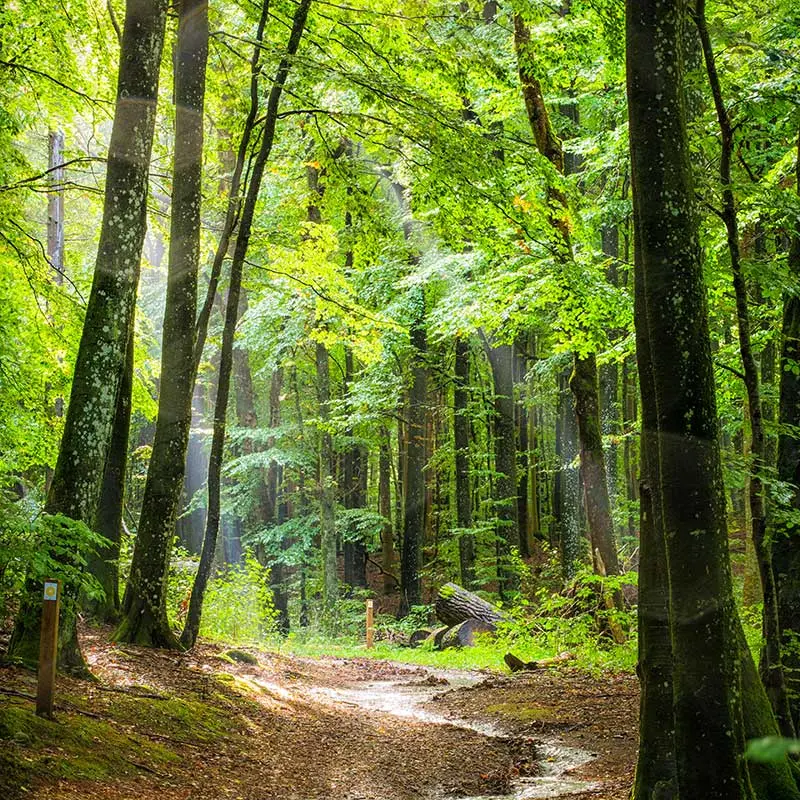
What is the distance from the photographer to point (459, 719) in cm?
963

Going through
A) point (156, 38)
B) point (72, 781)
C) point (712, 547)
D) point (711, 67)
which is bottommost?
point (72, 781)

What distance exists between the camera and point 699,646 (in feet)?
12.6

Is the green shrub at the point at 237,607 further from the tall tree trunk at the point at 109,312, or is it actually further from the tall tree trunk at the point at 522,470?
the tall tree trunk at the point at 522,470

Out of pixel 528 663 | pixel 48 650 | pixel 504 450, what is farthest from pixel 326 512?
pixel 48 650

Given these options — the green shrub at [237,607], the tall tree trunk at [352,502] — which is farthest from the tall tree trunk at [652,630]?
the tall tree trunk at [352,502]

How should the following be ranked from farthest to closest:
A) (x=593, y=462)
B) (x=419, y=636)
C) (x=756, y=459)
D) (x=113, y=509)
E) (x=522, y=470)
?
(x=522, y=470), (x=419, y=636), (x=593, y=462), (x=113, y=509), (x=756, y=459)

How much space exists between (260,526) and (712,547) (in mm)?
22106

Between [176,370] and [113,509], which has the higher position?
[176,370]

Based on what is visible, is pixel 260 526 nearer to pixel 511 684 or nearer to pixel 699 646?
pixel 511 684

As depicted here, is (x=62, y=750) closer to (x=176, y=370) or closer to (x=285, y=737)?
(x=285, y=737)

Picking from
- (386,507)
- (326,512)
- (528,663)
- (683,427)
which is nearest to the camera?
(683,427)

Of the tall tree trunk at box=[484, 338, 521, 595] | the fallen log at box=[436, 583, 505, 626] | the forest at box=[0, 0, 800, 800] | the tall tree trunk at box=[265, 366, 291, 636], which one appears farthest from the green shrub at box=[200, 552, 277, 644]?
the tall tree trunk at box=[484, 338, 521, 595]

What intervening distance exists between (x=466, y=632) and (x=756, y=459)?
1273 centimetres

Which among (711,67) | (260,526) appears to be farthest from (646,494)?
(260,526)
